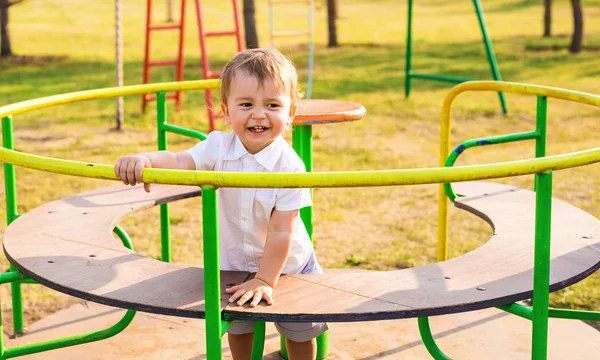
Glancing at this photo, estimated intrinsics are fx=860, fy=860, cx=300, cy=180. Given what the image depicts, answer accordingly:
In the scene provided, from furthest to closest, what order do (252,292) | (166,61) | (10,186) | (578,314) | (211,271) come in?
(166,61), (10,186), (578,314), (252,292), (211,271)

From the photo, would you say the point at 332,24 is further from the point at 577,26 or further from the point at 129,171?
the point at 129,171

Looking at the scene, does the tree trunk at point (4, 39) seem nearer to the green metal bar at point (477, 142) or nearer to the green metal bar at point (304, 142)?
the green metal bar at point (304, 142)

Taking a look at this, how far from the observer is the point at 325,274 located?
267 centimetres

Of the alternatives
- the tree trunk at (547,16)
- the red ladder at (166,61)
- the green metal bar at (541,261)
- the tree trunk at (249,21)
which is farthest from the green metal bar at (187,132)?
the tree trunk at (547,16)

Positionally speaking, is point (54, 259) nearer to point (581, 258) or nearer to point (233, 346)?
point (233, 346)

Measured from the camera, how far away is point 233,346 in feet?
10.1

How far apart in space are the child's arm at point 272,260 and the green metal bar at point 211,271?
0.19 metres

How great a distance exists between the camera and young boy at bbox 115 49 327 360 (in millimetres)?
2510

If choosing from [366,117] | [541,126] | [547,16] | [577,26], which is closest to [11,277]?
[541,126]

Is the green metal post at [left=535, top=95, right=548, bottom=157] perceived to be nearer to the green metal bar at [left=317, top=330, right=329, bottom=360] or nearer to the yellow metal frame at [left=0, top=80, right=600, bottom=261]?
the green metal bar at [left=317, top=330, right=329, bottom=360]

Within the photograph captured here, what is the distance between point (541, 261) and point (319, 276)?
0.69m

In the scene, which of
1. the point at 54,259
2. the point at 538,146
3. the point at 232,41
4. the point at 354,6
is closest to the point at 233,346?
the point at 54,259

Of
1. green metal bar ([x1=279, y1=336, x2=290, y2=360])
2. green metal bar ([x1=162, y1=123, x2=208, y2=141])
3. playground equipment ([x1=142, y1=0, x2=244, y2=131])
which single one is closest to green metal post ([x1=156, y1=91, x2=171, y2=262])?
green metal bar ([x1=162, y1=123, x2=208, y2=141])

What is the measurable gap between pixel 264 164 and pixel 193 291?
0.45 meters
